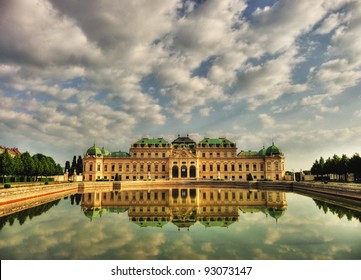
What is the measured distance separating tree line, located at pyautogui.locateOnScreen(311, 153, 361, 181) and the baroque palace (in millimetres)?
13187

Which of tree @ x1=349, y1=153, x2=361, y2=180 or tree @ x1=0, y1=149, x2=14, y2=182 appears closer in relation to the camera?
tree @ x1=0, y1=149, x2=14, y2=182

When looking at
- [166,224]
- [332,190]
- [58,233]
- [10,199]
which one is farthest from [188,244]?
[332,190]

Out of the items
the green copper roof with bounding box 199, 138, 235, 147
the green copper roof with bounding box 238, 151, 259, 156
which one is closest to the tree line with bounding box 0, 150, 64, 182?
the green copper roof with bounding box 199, 138, 235, 147

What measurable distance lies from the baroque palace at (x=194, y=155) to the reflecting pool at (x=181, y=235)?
68856 mm

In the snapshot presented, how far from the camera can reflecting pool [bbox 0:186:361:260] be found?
52.7 feet

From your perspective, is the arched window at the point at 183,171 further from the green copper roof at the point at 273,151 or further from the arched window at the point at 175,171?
the green copper roof at the point at 273,151

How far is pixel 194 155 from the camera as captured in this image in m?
97.9

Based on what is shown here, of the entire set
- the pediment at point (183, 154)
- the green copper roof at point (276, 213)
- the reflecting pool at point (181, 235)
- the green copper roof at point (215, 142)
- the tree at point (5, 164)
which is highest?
the green copper roof at point (215, 142)

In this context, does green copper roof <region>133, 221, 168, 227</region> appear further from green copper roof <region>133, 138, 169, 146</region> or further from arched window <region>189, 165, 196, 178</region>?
green copper roof <region>133, 138, 169, 146</region>

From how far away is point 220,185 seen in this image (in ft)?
242

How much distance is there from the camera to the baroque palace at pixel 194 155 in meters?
99.2

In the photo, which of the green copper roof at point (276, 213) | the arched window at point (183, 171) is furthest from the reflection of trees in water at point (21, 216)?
the arched window at point (183, 171)

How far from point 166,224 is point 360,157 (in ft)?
196

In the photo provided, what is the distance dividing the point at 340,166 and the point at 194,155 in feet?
141
